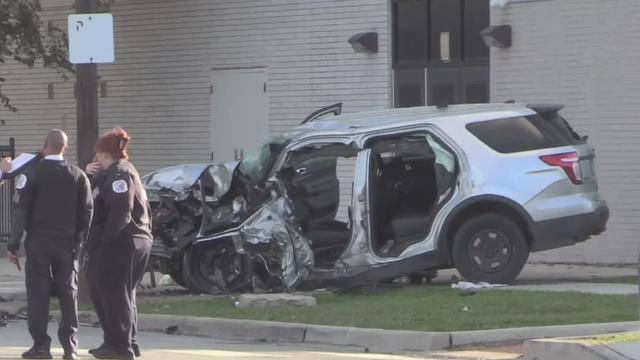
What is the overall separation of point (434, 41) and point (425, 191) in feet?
16.5

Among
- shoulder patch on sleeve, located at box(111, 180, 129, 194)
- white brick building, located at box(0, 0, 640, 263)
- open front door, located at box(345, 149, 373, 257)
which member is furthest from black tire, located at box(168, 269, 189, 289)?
white brick building, located at box(0, 0, 640, 263)

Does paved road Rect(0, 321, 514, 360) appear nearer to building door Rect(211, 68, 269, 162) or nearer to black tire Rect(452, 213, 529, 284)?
black tire Rect(452, 213, 529, 284)

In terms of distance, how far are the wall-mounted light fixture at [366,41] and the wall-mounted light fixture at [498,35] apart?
1997 mm

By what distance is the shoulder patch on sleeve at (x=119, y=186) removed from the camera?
9117 mm

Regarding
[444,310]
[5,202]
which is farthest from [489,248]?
[5,202]

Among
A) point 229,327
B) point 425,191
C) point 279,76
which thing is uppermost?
point 279,76

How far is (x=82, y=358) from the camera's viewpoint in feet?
31.0

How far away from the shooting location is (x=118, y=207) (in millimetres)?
9086

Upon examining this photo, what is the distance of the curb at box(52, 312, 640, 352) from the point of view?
34.3 feet

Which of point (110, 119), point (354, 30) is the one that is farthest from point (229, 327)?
point (110, 119)

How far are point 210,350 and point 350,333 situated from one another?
53.7 inches

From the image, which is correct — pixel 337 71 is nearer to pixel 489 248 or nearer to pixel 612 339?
pixel 489 248

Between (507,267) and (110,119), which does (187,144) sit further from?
(507,267)

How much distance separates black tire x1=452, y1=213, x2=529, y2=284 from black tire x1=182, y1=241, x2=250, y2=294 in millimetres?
2514
